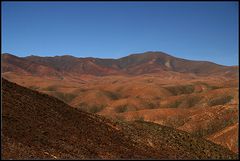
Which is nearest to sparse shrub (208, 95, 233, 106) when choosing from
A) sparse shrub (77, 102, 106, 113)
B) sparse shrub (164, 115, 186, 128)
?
sparse shrub (77, 102, 106, 113)

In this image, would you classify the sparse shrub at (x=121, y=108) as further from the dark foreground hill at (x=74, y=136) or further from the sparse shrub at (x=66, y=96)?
the dark foreground hill at (x=74, y=136)

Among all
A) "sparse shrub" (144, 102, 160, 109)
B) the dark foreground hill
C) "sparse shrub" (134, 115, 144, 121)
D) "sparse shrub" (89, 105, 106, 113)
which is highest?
the dark foreground hill

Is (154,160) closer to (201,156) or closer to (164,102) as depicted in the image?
(201,156)

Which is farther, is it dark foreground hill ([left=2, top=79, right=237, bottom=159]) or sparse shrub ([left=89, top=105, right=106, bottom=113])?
sparse shrub ([left=89, top=105, right=106, bottom=113])

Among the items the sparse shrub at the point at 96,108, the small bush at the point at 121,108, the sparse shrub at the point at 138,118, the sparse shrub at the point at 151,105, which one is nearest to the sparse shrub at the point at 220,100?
the sparse shrub at the point at 151,105

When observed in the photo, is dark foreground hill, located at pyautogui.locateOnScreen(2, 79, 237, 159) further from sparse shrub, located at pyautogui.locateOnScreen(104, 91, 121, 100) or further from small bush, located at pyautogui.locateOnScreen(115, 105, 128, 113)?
sparse shrub, located at pyautogui.locateOnScreen(104, 91, 121, 100)

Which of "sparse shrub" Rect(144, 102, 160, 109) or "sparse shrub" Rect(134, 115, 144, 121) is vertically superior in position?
"sparse shrub" Rect(144, 102, 160, 109)

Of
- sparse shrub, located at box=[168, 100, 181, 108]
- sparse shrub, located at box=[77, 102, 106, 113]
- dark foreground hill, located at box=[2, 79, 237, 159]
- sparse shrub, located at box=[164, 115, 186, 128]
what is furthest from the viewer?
sparse shrub, located at box=[77, 102, 106, 113]

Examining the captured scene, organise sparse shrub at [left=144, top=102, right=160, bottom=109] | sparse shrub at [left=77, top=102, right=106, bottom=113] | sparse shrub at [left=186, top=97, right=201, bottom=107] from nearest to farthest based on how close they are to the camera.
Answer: sparse shrub at [left=186, top=97, right=201, bottom=107] < sparse shrub at [left=144, top=102, right=160, bottom=109] < sparse shrub at [left=77, top=102, right=106, bottom=113]
